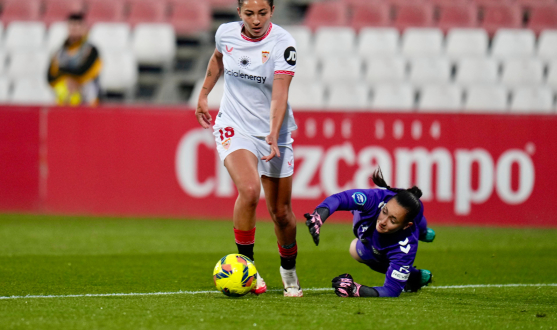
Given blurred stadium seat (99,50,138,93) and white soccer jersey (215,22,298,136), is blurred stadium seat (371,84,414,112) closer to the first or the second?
blurred stadium seat (99,50,138,93)

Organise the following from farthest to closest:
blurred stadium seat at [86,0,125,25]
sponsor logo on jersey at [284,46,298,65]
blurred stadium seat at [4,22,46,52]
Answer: blurred stadium seat at [86,0,125,25] < blurred stadium seat at [4,22,46,52] < sponsor logo on jersey at [284,46,298,65]

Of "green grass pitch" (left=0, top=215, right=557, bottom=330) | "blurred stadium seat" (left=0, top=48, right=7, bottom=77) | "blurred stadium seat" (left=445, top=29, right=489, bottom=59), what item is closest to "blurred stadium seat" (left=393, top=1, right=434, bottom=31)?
"blurred stadium seat" (left=445, top=29, right=489, bottom=59)

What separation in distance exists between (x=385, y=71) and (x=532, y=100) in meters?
2.45

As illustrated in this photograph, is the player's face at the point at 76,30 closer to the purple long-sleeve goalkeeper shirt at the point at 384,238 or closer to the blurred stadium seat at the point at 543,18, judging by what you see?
the purple long-sleeve goalkeeper shirt at the point at 384,238

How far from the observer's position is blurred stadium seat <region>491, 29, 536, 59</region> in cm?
1334

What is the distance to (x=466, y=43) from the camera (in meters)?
13.5

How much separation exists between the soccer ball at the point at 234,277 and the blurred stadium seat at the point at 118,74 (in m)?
8.50

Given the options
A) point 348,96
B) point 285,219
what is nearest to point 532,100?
point 348,96

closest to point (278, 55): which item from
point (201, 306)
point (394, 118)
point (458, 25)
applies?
point (201, 306)

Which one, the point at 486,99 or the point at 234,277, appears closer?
the point at 234,277

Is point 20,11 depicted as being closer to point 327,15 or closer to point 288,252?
point 327,15

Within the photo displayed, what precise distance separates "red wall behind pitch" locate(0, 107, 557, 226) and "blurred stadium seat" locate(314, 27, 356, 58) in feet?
9.84

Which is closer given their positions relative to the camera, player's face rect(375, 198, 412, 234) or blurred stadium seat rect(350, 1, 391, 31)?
player's face rect(375, 198, 412, 234)

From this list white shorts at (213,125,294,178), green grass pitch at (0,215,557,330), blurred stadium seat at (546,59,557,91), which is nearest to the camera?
green grass pitch at (0,215,557,330)
